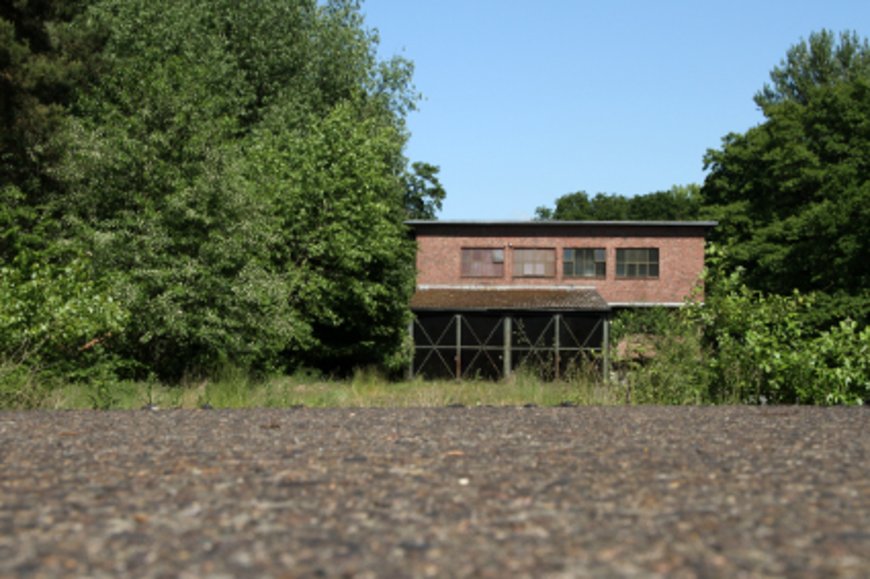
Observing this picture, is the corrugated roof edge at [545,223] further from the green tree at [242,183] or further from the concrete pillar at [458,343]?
the concrete pillar at [458,343]

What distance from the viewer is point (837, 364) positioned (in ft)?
60.2

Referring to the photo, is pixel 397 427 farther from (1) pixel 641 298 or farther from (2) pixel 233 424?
(1) pixel 641 298

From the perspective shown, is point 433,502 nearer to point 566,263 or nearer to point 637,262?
point 566,263

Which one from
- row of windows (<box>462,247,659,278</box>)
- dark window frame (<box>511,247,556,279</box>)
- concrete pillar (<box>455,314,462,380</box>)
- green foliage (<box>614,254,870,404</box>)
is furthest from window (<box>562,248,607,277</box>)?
green foliage (<box>614,254,870,404</box>)

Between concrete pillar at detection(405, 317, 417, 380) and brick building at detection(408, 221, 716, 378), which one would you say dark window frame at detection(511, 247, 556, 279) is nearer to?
brick building at detection(408, 221, 716, 378)

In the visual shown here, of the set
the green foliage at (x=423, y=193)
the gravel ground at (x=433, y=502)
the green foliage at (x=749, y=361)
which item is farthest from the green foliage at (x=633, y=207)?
the gravel ground at (x=433, y=502)

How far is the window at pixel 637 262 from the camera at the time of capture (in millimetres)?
48156

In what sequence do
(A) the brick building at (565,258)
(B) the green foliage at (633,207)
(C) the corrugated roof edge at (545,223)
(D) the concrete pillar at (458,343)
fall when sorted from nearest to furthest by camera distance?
(D) the concrete pillar at (458,343), (C) the corrugated roof edge at (545,223), (A) the brick building at (565,258), (B) the green foliage at (633,207)

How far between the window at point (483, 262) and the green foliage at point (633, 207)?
37514 mm

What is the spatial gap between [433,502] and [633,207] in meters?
85.3

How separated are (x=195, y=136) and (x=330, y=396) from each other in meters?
8.32

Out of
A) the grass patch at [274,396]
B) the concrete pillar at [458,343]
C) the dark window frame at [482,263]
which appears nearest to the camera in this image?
the grass patch at [274,396]

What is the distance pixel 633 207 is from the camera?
295ft

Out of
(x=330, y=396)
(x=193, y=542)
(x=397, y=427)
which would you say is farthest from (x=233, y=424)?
(x=330, y=396)
